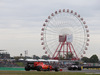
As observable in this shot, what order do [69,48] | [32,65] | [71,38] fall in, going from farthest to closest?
[69,48] → [71,38] → [32,65]

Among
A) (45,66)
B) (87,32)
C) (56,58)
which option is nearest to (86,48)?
(87,32)

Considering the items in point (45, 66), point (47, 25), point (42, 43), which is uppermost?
point (47, 25)

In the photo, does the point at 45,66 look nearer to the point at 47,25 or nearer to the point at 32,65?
the point at 32,65

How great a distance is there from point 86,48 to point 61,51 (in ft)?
36.9

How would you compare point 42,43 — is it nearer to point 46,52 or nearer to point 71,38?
point 46,52

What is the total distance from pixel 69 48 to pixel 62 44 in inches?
133

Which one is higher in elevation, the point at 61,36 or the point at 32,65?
the point at 61,36

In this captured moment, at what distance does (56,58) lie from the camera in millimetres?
117875

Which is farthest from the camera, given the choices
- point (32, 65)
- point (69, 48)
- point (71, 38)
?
point (69, 48)

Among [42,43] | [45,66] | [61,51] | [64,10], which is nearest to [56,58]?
[61,51]

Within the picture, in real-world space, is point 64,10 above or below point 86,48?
above

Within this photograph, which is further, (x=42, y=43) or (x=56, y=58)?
(x=56, y=58)

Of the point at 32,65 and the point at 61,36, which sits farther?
the point at 61,36

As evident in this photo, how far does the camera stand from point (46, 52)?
107750 mm
